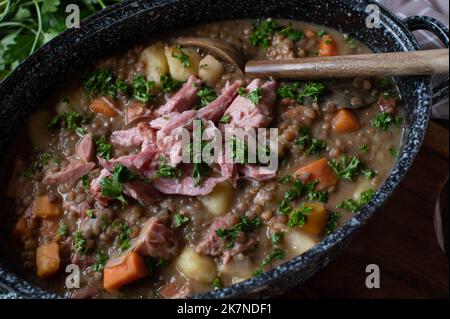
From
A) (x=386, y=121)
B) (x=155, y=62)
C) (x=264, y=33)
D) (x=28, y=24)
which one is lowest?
(x=386, y=121)

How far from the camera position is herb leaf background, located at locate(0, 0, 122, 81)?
2.97 m

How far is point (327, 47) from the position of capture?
266 centimetres

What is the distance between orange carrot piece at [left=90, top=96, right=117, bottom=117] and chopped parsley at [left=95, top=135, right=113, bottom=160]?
13 centimetres

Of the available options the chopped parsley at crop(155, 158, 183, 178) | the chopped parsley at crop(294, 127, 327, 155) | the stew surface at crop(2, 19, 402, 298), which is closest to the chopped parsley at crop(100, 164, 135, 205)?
the stew surface at crop(2, 19, 402, 298)

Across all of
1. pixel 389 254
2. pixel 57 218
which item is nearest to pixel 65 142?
pixel 57 218

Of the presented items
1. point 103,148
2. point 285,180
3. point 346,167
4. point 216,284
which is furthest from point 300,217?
point 103,148

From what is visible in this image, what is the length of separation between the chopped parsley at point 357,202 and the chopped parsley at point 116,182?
0.81 meters

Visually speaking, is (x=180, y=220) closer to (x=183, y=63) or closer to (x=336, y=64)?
(x=183, y=63)

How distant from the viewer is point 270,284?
2.01 meters

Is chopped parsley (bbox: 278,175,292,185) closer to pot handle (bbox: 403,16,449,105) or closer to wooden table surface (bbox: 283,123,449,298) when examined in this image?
wooden table surface (bbox: 283,123,449,298)

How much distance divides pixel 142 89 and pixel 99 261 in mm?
774

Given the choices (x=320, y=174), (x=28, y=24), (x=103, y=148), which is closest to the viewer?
(x=320, y=174)
